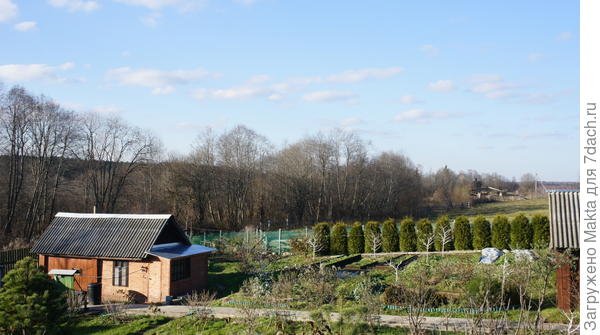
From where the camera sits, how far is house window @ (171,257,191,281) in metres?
18.6

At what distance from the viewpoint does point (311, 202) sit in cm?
4962

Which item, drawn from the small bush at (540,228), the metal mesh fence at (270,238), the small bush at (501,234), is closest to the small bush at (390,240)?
the metal mesh fence at (270,238)

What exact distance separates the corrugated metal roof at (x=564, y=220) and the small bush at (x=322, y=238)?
45.6ft

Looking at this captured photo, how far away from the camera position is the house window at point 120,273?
19.0m

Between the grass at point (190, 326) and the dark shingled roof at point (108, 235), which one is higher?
the dark shingled roof at point (108, 235)

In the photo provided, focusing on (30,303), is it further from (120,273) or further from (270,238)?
(270,238)

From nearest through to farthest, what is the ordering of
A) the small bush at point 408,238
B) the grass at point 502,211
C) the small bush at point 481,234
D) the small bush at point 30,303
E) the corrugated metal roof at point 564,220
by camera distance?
1. the corrugated metal roof at point 564,220
2. the small bush at point 30,303
3. the small bush at point 481,234
4. the small bush at point 408,238
5. the grass at point 502,211

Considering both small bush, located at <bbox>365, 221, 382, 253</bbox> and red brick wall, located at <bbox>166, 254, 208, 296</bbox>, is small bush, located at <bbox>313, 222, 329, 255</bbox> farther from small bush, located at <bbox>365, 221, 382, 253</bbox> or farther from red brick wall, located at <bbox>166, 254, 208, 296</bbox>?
red brick wall, located at <bbox>166, 254, 208, 296</bbox>

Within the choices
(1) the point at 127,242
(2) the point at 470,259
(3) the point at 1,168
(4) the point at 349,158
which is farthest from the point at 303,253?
(4) the point at 349,158

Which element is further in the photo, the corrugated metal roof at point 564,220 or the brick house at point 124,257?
the brick house at point 124,257

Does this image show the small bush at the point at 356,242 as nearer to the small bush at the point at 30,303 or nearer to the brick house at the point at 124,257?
the brick house at the point at 124,257

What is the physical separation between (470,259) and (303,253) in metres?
→ 8.41

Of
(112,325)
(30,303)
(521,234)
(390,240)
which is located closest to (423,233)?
(390,240)
